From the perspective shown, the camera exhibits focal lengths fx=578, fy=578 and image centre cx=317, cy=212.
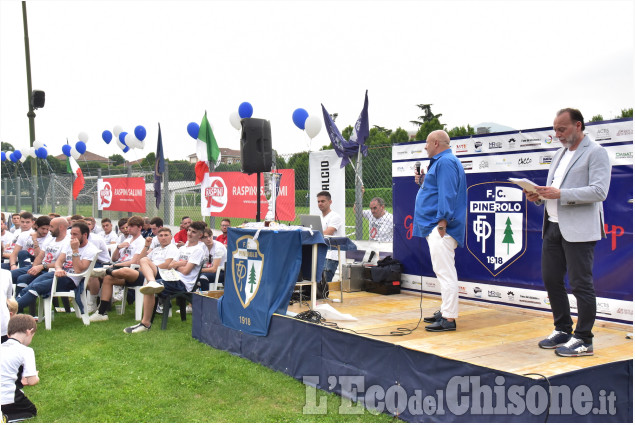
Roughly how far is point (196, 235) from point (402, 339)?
364cm

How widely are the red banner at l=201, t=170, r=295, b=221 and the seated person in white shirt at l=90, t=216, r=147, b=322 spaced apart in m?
2.00

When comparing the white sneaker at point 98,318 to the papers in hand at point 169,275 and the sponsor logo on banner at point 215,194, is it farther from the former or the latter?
the sponsor logo on banner at point 215,194

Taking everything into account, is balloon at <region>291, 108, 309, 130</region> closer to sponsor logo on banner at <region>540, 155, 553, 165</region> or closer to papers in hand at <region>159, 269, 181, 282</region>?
papers in hand at <region>159, 269, 181, 282</region>

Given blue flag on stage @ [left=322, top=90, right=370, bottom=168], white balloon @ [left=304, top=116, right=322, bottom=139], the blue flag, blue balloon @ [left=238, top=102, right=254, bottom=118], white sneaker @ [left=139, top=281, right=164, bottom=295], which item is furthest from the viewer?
the blue flag

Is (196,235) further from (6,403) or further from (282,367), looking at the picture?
(6,403)

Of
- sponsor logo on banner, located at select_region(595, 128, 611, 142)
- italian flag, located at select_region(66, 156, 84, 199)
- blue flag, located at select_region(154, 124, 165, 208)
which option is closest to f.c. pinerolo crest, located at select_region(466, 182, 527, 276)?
sponsor logo on banner, located at select_region(595, 128, 611, 142)

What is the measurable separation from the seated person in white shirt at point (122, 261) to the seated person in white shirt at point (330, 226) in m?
2.61

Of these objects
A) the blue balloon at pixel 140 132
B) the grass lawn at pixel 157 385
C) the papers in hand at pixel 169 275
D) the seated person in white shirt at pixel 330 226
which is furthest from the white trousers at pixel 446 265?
the blue balloon at pixel 140 132

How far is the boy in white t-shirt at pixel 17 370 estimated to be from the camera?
3.99m

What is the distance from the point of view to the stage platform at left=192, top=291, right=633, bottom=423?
3.51 m

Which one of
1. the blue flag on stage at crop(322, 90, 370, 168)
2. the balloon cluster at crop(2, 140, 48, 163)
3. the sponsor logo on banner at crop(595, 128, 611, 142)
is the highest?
the balloon cluster at crop(2, 140, 48, 163)

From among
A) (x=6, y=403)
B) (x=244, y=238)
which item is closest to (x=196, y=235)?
(x=244, y=238)

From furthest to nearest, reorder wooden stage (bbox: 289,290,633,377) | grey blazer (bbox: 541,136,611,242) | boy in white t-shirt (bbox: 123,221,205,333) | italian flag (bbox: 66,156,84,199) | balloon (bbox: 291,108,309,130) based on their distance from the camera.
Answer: italian flag (bbox: 66,156,84,199) < balloon (bbox: 291,108,309,130) < boy in white t-shirt (bbox: 123,221,205,333) < wooden stage (bbox: 289,290,633,377) < grey blazer (bbox: 541,136,611,242)

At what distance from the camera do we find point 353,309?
625cm
